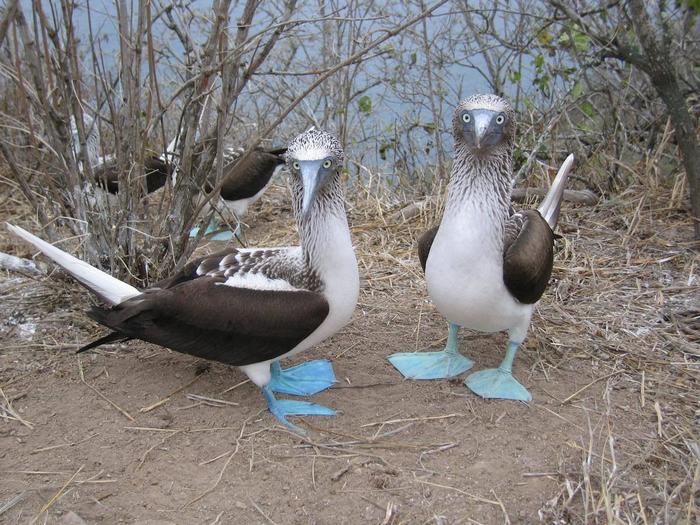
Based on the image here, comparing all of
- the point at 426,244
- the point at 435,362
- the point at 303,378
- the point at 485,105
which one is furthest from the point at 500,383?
the point at 485,105

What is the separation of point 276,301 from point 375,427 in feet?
2.19

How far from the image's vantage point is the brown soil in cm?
222

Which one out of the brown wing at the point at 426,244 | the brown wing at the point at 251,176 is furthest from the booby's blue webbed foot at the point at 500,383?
the brown wing at the point at 251,176

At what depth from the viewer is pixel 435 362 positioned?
309 cm

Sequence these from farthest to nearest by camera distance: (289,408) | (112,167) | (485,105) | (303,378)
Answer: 1. (112,167)
2. (303,378)
3. (289,408)
4. (485,105)

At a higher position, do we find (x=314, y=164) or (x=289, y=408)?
(x=314, y=164)

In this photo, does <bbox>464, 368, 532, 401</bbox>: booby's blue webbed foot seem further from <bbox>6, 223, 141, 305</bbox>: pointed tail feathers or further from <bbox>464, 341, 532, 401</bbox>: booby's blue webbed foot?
<bbox>6, 223, 141, 305</bbox>: pointed tail feathers

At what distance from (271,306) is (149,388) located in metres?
0.77

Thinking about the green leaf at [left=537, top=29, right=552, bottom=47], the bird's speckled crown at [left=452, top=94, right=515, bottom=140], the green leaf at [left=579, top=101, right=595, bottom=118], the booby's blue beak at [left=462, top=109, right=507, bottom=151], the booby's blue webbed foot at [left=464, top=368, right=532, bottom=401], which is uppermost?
the green leaf at [left=537, top=29, right=552, bottom=47]

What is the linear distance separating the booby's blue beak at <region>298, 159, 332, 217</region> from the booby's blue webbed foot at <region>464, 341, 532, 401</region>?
1133 millimetres

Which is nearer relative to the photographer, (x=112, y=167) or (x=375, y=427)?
(x=375, y=427)

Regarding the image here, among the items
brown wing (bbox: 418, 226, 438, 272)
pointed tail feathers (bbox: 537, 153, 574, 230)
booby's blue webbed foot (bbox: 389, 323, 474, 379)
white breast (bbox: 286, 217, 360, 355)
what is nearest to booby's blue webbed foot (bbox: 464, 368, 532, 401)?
booby's blue webbed foot (bbox: 389, 323, 474, 379)

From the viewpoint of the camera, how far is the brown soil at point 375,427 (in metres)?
2.22

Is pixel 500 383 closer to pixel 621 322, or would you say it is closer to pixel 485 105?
pixel 621 322
